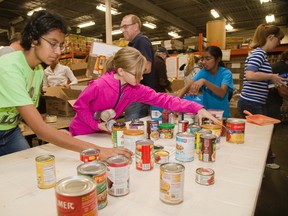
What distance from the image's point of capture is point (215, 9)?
8398mm

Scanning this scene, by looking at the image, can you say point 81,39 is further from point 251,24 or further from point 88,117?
point 251,24

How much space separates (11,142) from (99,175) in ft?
3.52

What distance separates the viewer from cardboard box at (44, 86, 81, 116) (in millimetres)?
3408

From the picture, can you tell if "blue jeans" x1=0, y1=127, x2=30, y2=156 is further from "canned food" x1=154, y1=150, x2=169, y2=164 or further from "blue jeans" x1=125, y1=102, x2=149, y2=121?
"blue jeans" x1=125, y1=102, x2=149, y2=121

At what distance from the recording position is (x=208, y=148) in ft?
3.62

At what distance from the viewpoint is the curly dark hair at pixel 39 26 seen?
121cm

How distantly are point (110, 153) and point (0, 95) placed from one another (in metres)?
0.67

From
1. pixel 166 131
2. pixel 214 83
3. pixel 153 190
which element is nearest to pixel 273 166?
pixel 214 83

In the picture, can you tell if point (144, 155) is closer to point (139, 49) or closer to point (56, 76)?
point (139, 49)

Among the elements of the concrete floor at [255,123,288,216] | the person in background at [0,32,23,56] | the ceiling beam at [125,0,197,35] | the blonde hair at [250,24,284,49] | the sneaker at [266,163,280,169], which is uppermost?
the ceiling beam at [125,0,197,35]

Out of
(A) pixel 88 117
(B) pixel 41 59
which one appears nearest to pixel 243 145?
(A) pixel 88 117

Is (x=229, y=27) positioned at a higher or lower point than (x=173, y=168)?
higher

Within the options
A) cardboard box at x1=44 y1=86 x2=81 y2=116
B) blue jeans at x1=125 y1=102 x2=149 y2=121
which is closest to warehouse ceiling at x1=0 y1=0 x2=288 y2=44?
cardboard box at x1=44 y1=86 x2=81 y2=116

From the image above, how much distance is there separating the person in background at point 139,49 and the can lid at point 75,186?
1686mm
